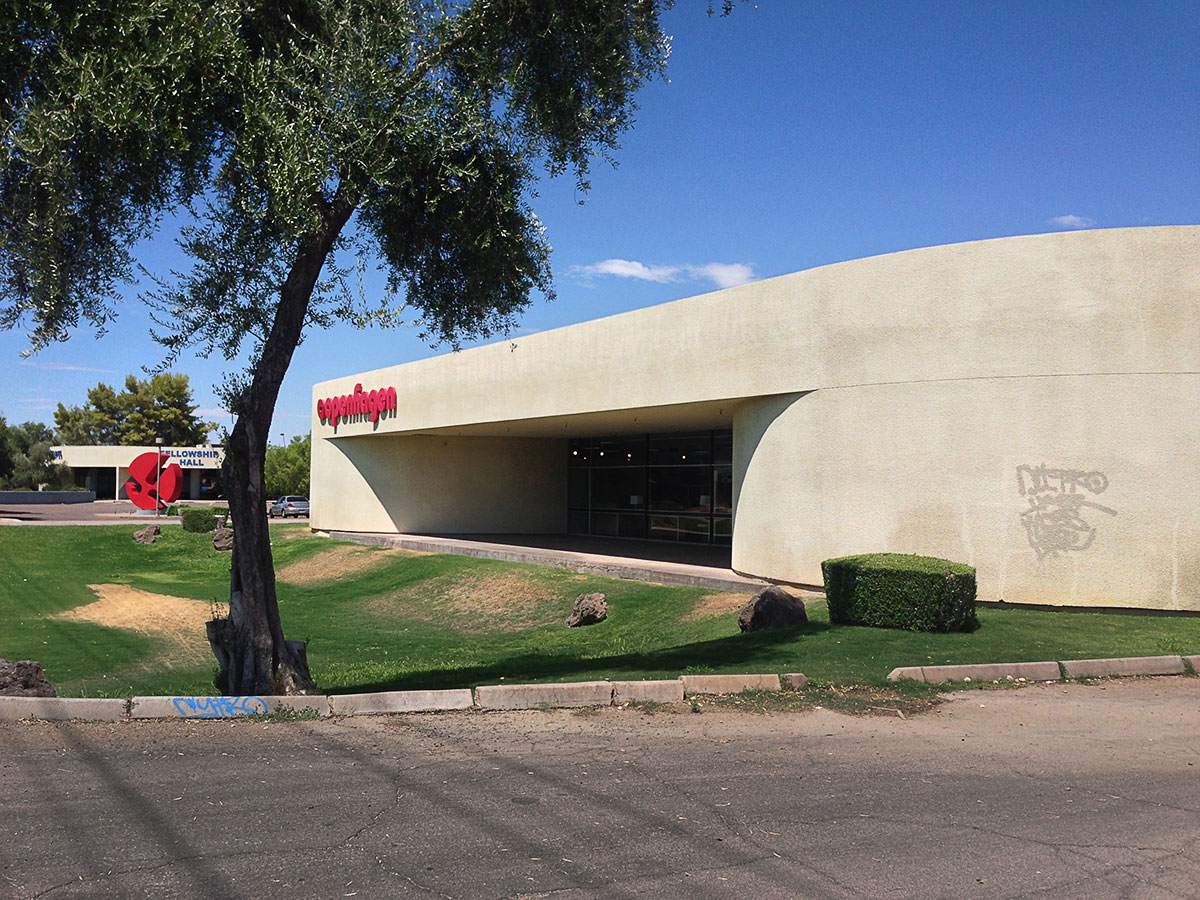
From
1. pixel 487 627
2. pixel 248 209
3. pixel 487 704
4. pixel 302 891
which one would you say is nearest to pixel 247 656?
pixel 487 704

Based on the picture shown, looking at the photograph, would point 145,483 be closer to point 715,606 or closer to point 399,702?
point 715,606

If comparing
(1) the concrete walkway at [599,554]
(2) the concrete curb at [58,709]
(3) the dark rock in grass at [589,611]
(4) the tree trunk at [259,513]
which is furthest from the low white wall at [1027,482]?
(2) the concrete curb at [58,709]

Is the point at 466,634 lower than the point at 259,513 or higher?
lower

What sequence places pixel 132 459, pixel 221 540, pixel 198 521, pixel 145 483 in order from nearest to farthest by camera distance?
pixel 145 483
pixel 221 540
pixel 198 521
pixel 132 459

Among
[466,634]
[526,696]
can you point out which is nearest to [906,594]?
[526,696]

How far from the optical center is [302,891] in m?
4.23

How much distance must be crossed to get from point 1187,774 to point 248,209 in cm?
890

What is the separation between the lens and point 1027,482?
1472 cm

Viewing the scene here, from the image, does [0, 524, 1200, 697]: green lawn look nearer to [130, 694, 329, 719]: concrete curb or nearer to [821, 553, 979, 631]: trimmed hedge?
[821, 553, 979, 631]: trimmed hedge

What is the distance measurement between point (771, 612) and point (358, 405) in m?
23.8

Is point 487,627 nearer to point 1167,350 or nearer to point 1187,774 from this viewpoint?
point 1167,350

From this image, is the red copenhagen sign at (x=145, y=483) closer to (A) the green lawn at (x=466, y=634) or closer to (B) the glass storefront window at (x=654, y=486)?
(A) the green lawn at (x=466, y=634)

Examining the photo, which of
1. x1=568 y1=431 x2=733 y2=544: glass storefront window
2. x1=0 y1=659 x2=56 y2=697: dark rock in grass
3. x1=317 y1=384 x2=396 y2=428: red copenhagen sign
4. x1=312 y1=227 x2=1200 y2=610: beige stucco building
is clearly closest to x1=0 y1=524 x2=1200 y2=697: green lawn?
x1=312 y1=227 x2=1200 y2=610: beige stucco building

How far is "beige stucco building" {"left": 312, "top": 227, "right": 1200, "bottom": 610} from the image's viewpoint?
557 inches
